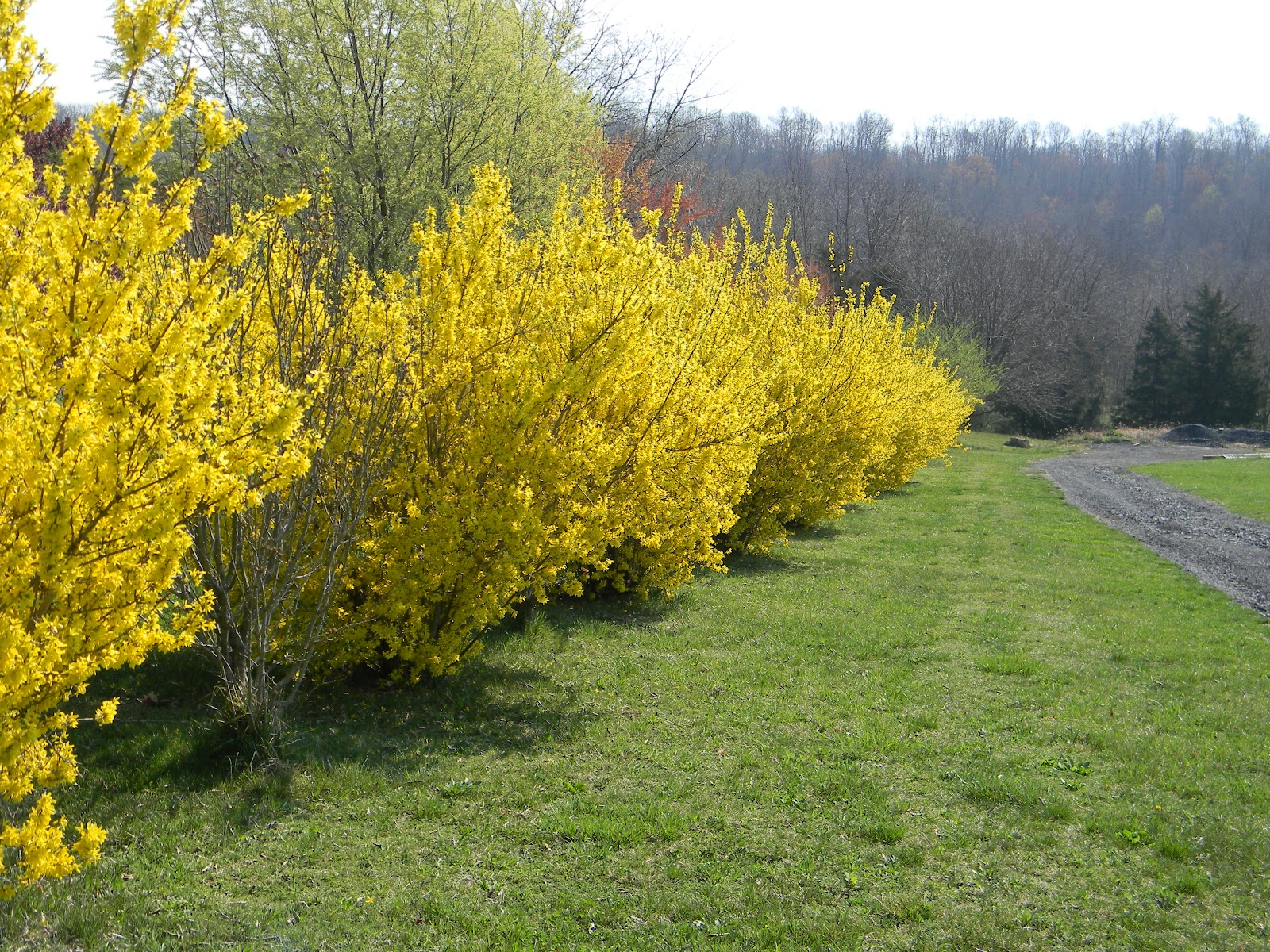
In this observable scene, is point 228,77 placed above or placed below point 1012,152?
below

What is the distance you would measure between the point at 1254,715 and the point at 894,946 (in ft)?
16.9

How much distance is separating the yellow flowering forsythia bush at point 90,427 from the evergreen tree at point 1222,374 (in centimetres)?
5657

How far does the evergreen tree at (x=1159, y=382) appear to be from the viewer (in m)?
50.2

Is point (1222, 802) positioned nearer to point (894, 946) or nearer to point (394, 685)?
point (894, 946)

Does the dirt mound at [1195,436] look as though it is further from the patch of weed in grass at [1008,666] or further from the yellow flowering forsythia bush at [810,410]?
the patch of weed in grass at [1008,666]

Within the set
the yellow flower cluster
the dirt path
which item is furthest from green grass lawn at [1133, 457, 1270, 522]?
the yellow flower cluster

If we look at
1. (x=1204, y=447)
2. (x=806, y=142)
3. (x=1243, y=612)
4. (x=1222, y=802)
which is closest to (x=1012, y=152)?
(x=806, y=142)

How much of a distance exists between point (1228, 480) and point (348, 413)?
94.8 ft

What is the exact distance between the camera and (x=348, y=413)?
17.8ft

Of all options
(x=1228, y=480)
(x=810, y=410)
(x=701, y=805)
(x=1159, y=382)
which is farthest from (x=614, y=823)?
(x=1159, y=382)

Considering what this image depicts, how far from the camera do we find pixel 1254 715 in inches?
287

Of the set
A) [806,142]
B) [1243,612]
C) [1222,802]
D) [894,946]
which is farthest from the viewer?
[806,142]

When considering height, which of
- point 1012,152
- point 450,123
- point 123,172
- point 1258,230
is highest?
point 1012,152

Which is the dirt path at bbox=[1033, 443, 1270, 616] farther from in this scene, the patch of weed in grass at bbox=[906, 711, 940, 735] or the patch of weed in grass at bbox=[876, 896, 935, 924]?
the patch of weed in grass at bbox=[876, 896, 935, 924]
